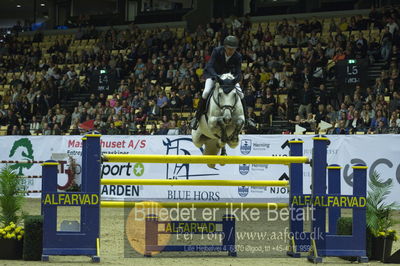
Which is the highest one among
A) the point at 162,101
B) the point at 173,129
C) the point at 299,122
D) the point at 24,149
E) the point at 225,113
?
the point at 162,101

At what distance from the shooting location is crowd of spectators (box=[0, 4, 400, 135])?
61.2 feet

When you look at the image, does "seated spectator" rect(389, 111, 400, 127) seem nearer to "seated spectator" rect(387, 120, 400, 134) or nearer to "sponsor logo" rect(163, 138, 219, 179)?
"seated spectator" rect(387, 120, 400, 134)

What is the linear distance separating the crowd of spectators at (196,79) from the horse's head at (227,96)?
321 inches

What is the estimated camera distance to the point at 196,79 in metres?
21.8

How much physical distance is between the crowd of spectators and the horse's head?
321 inches

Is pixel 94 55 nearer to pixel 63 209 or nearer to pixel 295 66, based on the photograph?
pixel 295 66

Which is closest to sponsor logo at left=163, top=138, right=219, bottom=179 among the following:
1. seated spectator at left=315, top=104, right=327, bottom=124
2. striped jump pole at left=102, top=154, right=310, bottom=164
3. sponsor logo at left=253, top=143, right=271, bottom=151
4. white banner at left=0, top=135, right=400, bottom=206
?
white banner at left=0, top=135, right=400, bottom=206

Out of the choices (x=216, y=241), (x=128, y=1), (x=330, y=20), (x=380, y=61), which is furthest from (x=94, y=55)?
(x=216, y=241)

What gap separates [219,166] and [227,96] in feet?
27.5

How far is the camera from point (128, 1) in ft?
113

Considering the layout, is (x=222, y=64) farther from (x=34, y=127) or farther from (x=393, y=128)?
(x=34, y=127)

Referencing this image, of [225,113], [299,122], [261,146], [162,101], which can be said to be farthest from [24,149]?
[225,113]

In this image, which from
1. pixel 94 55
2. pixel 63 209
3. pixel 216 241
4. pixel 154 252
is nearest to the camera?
pixel 154 252

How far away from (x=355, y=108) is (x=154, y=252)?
10.0 meters
